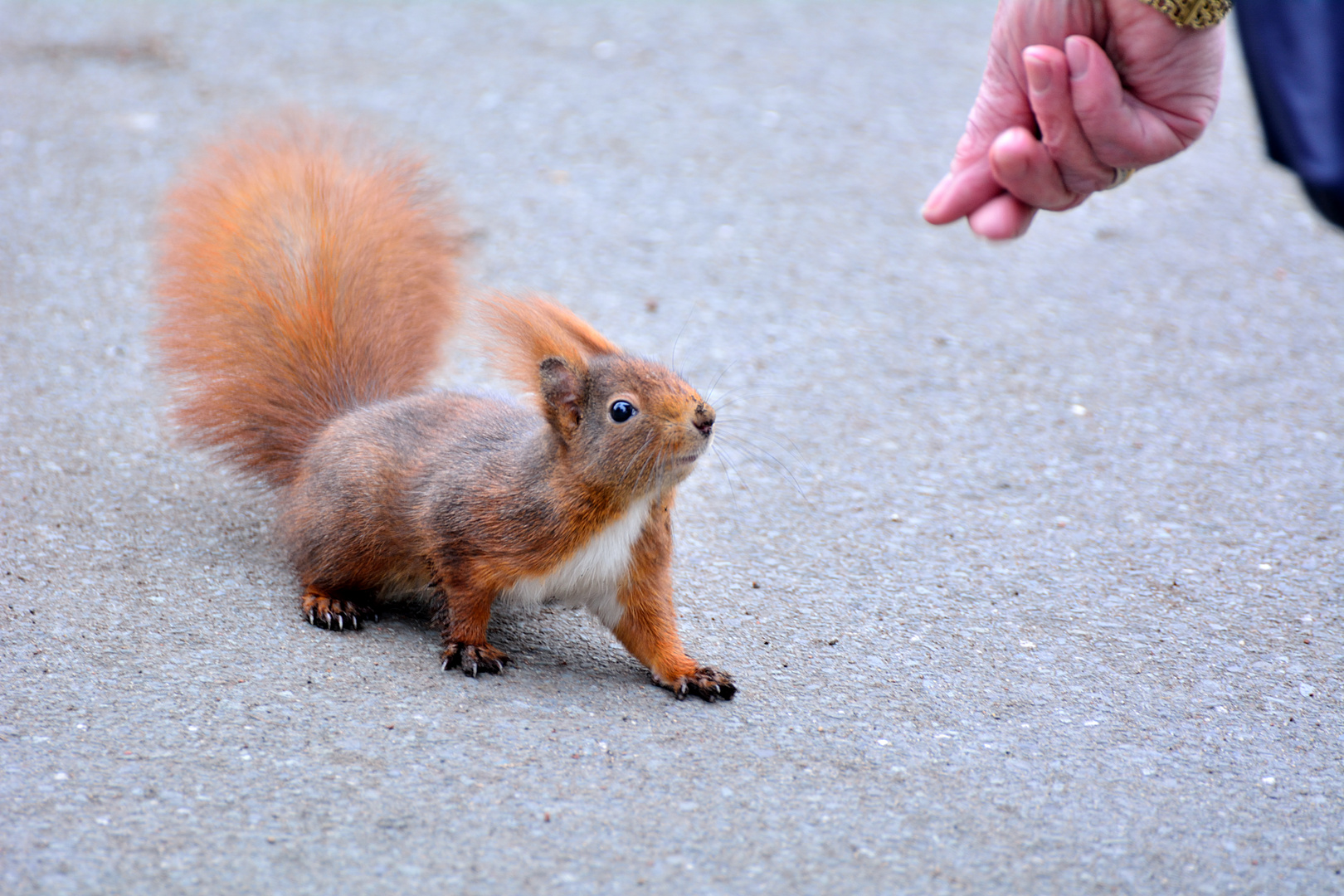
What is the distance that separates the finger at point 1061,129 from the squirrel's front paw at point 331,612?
4.94 ft

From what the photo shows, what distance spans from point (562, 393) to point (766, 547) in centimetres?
84

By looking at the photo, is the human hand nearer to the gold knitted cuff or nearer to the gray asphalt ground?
the gold knitted cuff

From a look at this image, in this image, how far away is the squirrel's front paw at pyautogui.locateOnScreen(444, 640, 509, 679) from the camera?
237 centimetres

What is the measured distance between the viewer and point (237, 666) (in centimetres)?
236

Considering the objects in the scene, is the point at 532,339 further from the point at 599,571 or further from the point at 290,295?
the point at 290,295

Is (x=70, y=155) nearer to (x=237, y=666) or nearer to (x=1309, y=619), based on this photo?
(x=237, y=666)

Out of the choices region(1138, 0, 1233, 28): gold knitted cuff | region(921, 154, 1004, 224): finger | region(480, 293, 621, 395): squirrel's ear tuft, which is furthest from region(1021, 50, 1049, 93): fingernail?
region(480, 293, 621, 395): squirrel's ear tuft

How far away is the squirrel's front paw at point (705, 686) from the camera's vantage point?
236 centimetres

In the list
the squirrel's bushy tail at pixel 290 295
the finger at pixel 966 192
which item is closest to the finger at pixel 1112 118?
the finger at pixel 966 192

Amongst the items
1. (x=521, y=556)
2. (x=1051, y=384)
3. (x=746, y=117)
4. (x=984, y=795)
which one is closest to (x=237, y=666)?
(x=521, y=556)

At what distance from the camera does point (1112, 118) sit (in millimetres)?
2180

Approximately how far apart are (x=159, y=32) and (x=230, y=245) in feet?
12.4

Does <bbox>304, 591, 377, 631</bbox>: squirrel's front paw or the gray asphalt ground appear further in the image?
<bbox>304, 591, 377, 631</bbox>: squirrel's front paw

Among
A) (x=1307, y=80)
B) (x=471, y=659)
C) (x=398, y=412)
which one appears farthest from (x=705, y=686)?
(x=1307, y=80)
